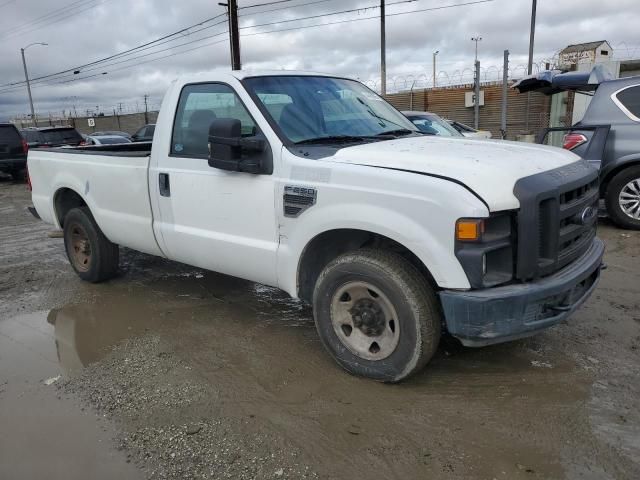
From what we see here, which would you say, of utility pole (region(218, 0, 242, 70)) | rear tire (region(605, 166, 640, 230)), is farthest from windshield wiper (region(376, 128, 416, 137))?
utility pole (region(218, 0, 242, 70))

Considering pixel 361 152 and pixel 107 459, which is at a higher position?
pixel 361 152

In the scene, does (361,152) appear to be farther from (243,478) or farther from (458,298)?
(243,478)

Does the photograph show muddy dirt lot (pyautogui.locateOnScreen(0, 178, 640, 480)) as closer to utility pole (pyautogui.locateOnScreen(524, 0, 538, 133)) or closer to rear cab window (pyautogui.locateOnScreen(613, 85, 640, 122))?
rear cab window (pyautogui.locateOnScreen(613, 85, 640, 122))

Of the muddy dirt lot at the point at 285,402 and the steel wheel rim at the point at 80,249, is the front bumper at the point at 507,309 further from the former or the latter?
the steel wheel rim at the point at 80,249

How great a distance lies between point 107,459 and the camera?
2.84 metres

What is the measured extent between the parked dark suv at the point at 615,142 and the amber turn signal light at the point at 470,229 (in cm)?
516

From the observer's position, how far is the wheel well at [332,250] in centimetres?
338

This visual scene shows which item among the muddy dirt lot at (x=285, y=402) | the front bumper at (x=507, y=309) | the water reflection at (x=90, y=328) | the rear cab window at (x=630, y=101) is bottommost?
the water reflection at (x=90, y=328)

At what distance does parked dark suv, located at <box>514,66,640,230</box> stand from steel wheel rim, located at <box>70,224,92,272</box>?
20.2 feet

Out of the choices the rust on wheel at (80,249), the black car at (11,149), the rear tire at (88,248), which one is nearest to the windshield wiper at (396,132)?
the rear tire at (88,248)

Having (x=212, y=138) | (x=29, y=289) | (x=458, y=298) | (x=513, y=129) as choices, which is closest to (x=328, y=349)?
(x=458, y=298)

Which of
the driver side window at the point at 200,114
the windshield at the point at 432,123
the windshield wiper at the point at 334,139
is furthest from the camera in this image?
the windshield at the point at 432,123

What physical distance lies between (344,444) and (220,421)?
2.47 feet

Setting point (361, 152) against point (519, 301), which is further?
point (361, 152)
